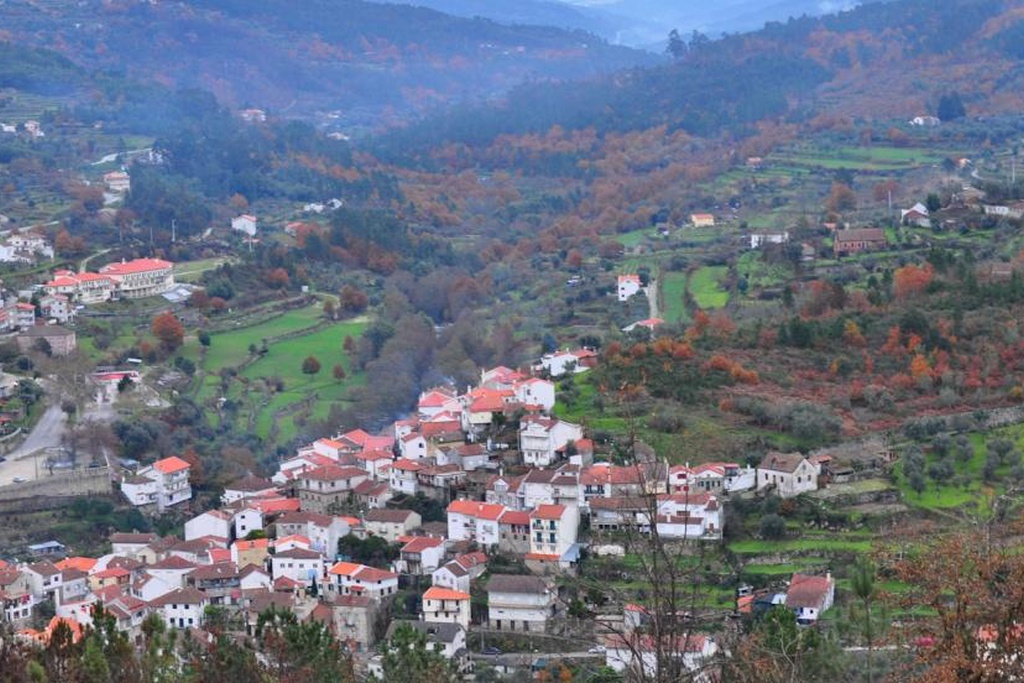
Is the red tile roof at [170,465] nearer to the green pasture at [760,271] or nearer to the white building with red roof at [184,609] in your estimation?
the white building with red roof at [184,609]

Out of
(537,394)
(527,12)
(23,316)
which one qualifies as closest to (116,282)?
(23,316)

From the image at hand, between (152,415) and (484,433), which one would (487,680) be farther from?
(152,415)

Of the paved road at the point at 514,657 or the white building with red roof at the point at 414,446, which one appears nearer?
the paved road at the point at 514,657

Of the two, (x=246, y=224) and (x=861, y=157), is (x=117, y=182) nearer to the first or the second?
(x=246, y=224)

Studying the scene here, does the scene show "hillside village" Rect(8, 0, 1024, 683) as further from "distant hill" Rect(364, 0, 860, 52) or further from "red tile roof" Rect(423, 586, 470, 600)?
"distant hill" Rect(364, 0, 860, 52)

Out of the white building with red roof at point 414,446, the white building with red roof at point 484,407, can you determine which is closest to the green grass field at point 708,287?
the white building with red roof at point 484,407

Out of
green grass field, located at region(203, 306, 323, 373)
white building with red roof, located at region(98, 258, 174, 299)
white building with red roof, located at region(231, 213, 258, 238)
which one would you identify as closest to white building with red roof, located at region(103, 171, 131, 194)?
white building with red roof, located at region(231, 213, 258, 238)
